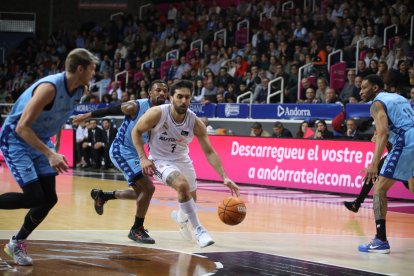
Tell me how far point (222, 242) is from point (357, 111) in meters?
8.69

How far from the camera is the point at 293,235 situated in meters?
9.75

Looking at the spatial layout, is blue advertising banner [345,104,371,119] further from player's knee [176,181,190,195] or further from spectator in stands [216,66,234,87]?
player's knee [176,181,190,195]

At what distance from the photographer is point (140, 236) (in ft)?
28.5

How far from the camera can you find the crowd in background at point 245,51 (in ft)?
62.9

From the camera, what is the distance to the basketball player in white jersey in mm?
8297

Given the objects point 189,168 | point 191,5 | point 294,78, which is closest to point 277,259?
point 189,168

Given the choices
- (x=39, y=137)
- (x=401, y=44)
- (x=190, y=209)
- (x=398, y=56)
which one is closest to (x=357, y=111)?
(x=398, y=56)

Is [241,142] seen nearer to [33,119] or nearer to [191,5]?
[33,119]

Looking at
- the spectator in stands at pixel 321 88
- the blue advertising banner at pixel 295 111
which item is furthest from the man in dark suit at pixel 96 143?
the spectator in stands at pixel 321 88

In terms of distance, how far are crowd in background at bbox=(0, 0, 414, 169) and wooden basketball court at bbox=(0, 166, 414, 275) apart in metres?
5.08

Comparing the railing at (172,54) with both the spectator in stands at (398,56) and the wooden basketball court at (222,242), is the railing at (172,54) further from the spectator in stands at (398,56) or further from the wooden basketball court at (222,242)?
the wooden basketball court at (222,242)

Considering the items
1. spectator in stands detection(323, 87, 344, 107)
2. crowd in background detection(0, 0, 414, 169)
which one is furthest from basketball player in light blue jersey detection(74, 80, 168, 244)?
spectator in stands detection(323, 87, 344, 107)

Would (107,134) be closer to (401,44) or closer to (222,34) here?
(222,34)

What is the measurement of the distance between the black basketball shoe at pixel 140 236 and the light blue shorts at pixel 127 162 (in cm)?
69
